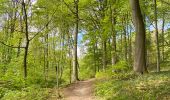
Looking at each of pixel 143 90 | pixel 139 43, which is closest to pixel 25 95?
pixel 143 90

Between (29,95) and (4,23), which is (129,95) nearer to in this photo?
(29,95)

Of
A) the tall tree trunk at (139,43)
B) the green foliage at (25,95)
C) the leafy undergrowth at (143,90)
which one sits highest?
the tall tree trunk at (139,43)

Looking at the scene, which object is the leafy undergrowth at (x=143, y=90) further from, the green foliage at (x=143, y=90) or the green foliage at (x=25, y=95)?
the green foliage at (x=25, y=95)

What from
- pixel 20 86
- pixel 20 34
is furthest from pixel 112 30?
pixel 20 86

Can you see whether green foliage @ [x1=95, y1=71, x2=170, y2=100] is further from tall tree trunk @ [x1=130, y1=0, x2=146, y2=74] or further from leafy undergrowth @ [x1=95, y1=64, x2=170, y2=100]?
tall tree trunk @ [x1=130, y1=0, x2=146, y2=74]

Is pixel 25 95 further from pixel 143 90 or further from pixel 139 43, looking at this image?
pixel 139 43

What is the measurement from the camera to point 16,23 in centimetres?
2598

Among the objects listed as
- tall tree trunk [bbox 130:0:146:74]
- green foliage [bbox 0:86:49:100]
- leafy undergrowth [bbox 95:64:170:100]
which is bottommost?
green foliage [bbox 0:86:49:100]

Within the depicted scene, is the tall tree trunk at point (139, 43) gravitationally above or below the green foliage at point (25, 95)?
above

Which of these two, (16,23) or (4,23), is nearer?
(16,23)

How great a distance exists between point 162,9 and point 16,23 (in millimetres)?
16348

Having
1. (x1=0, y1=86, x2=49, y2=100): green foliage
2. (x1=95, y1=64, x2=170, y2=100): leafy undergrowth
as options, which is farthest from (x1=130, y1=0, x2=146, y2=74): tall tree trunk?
(x1=0, y1=86, x2=49, y2=100): green foliage

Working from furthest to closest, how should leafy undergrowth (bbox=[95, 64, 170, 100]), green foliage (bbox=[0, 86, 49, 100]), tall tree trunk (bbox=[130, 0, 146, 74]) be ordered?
tall tree trunk (bbox=[130, 0, 146, 74]), green foliage (bbox=[0, 86, 49, 100]), leafy undergrowth (bbox=[95, 64, 170, 100])

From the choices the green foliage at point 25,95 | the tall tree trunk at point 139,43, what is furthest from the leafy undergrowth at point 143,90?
the green foliage at point 25,95
